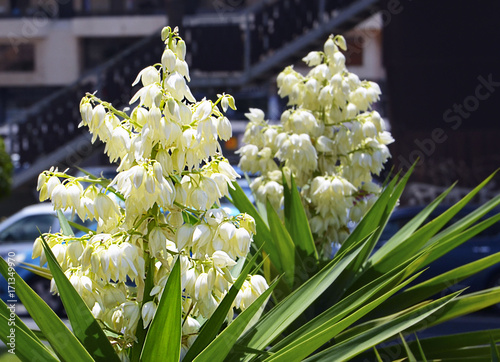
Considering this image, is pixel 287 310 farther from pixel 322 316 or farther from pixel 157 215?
pixel 157 215

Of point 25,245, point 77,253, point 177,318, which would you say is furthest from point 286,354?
point 25,245

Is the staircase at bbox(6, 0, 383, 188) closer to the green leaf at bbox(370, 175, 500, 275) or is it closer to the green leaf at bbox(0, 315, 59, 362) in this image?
the green leaf at bbox(370, 175, 500, 275)

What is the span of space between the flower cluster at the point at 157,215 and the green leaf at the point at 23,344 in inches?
8.2

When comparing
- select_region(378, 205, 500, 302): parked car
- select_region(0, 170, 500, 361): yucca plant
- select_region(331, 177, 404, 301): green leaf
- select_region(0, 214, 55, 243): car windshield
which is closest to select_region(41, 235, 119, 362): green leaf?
select_region(0, 170, 500, 361): yucca plant

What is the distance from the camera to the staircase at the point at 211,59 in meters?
12.2

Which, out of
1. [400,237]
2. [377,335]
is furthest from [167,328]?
[400,237]

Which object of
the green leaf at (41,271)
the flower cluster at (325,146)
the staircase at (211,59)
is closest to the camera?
the green leaf at (41,271)

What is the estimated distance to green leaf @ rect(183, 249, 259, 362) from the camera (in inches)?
76.9

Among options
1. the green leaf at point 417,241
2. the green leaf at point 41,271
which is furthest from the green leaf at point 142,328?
the green leaf at point 417,241

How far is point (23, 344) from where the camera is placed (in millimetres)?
1763

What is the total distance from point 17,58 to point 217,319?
81.1 ft

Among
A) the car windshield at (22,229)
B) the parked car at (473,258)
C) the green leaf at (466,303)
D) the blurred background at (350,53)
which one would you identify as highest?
the blurred background at (350,53)

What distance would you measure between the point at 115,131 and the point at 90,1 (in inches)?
927

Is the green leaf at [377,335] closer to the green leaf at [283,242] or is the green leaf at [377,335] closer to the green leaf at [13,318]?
the green leaf at [13,318]
